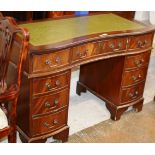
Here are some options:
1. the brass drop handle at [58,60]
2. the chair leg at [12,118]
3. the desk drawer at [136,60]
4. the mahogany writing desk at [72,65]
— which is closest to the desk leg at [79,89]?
the mahogany writing desk at [72,65]

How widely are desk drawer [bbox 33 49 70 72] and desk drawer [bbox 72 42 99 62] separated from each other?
0.06 m

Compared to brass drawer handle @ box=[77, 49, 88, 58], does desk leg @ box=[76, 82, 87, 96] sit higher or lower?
lower

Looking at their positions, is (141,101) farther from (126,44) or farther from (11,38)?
(11,38)

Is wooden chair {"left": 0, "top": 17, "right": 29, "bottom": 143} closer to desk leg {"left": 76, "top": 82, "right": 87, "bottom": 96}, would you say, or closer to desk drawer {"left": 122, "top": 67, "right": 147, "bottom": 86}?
desk drawer {"left": 122, "top": 67, "right": 147, "bottom": 86}

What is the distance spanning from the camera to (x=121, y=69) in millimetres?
2365

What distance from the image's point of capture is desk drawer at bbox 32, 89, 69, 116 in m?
1.93

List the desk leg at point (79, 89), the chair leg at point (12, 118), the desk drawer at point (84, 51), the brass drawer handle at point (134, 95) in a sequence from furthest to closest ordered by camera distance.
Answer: the desk leg at point (79, 89) < the brass drawer handle at point (134, 95) < the desk drawer at point (84, 51) < the chair leg at point (12, 118)

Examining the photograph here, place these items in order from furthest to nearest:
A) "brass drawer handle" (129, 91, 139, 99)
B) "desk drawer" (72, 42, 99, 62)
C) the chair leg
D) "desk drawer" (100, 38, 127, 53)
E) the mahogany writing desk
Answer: "brass drawer handle" (129, 91, 139, 99) → "desk drawer" (100, 38, 127, 53) → "desk drawer" (72, 42, 99, 62) → the mahogany writing desk → the chair leg

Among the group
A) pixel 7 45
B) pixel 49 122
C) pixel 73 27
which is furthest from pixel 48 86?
pixel 73 27

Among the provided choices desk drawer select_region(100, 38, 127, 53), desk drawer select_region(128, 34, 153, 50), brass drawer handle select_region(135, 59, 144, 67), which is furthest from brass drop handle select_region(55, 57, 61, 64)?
brass drawer handle select_region(135, 59, 144, 67)

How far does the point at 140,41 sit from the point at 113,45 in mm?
256

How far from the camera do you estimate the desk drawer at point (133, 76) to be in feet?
7.85

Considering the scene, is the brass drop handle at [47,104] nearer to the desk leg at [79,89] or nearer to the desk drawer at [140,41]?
the desk drawer at [140,41]
